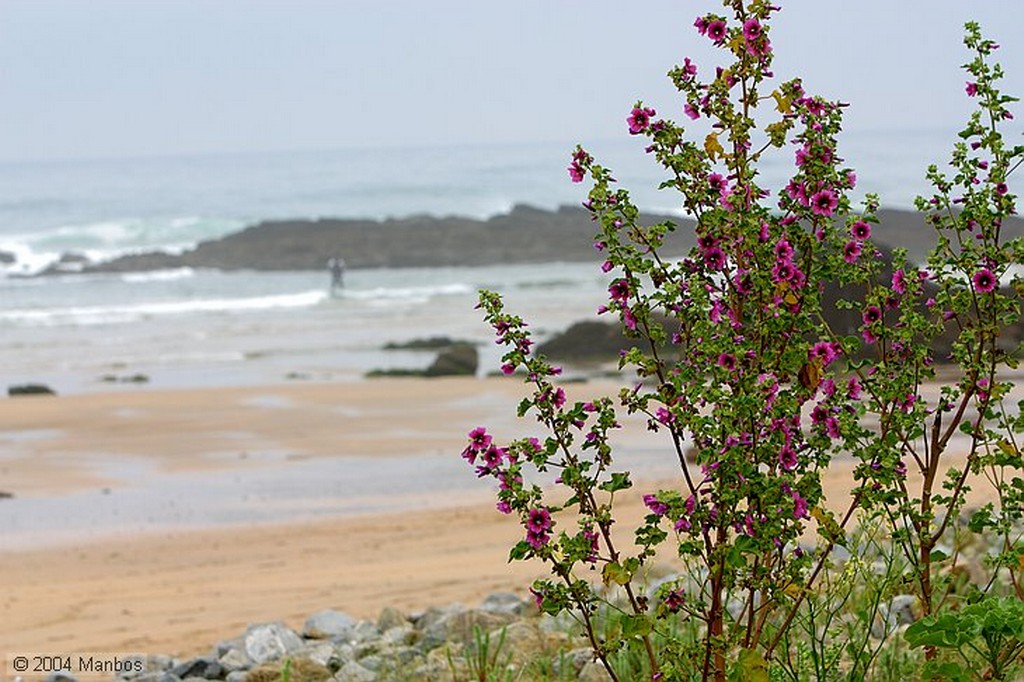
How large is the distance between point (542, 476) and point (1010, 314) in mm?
9597

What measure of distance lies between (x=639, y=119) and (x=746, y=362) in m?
0.64

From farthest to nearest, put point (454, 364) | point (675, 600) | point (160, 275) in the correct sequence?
point (160, 275) < point (454, 364) < point (675, 600)

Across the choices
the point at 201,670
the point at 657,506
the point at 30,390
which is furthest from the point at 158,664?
the point at 30,390

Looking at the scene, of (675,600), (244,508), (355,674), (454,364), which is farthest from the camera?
(454,364)

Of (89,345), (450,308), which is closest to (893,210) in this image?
(450,308)

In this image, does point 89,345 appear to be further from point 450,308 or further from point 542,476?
point 542,476

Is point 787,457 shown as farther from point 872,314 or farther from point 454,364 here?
point 454,364

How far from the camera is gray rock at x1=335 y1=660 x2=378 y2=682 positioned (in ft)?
17.5

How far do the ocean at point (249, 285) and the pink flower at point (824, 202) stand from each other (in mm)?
1102

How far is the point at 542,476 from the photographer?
13.5m

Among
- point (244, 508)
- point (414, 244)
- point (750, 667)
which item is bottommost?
point (244, 508)

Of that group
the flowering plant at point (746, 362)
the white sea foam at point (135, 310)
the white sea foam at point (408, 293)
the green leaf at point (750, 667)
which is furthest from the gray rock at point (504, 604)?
the white sea foam at point (408, 293)

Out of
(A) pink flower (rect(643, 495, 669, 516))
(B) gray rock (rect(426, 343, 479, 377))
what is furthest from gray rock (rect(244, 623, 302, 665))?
(B) gray rock (rect(426, 343, 479, 377))

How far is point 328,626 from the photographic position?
7.15 meters
